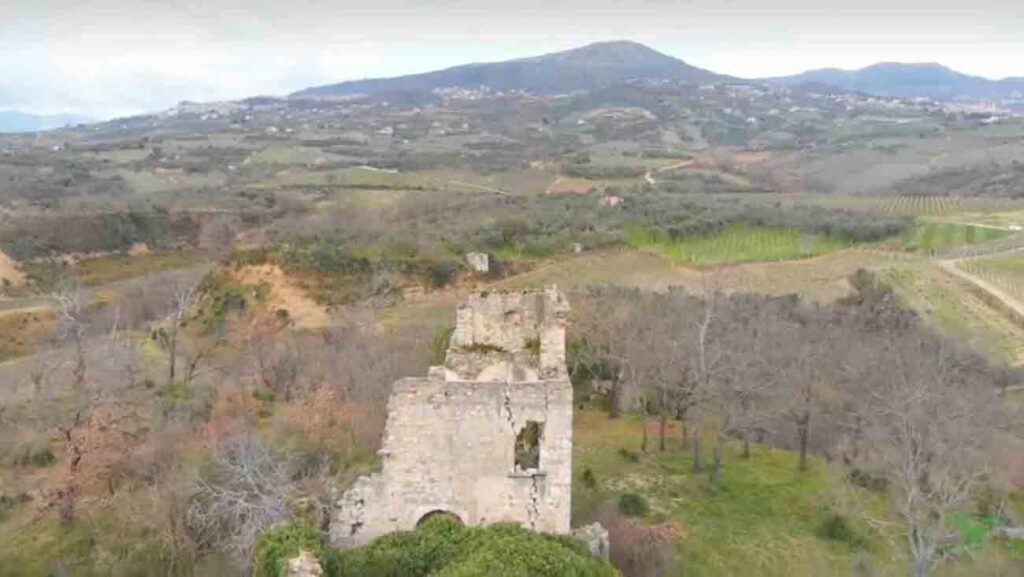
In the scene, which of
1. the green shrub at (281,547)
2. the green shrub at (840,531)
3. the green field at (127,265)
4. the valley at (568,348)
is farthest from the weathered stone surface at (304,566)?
→ the green field at (127,265)

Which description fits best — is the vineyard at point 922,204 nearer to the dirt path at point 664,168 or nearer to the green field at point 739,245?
the green field at point 739,245

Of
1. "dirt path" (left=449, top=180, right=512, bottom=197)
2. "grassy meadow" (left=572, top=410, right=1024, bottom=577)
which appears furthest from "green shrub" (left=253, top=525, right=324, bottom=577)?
"dirt path" (left=449, top=180, right=512, bottom=197)

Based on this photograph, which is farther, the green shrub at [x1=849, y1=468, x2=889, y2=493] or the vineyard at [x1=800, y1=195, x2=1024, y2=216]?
the vineyard at [x1=800, y1=195, x2=1024, y2=216]

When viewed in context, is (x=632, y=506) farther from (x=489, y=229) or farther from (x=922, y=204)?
(x=922, y=204)

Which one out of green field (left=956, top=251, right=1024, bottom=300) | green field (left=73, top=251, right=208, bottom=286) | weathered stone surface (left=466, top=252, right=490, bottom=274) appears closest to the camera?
green field (left=956, top=251, right=1024, bottom=300)

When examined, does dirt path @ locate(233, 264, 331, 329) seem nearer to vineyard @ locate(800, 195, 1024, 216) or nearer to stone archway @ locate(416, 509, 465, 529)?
stone archway @ locate(416, 509, 465, 529)

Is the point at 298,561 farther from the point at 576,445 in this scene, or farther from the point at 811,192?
the point at 811,192
